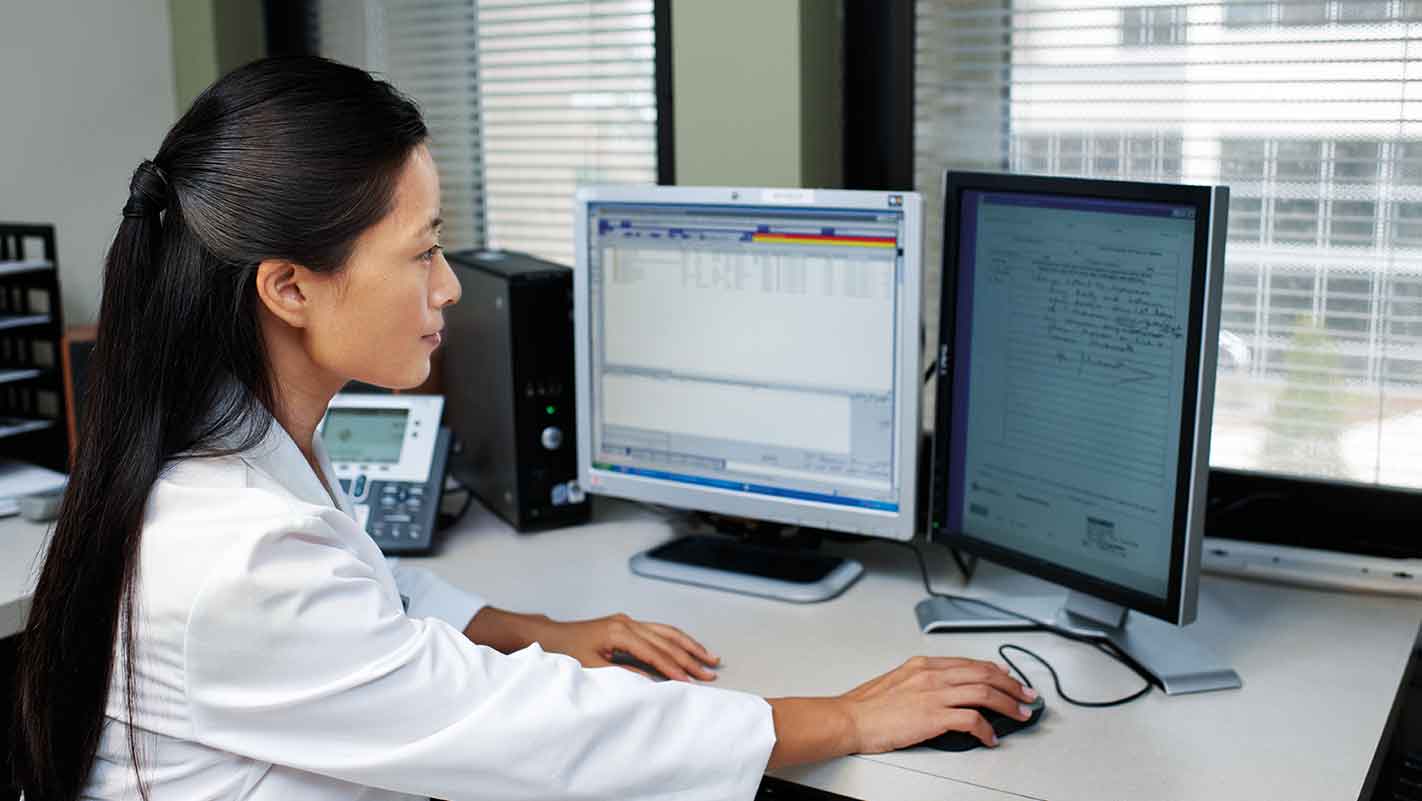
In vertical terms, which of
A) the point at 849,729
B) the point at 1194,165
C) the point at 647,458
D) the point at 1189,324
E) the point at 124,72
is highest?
the point at 124,72

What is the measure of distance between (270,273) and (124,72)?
1.60m

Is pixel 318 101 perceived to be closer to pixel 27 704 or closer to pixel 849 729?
pixel 27 704

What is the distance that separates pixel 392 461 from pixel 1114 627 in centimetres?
98

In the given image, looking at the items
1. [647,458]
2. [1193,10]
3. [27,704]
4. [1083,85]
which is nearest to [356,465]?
[647,458]

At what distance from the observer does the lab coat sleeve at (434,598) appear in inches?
61.4

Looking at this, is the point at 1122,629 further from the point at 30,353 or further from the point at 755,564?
the point at 30,353

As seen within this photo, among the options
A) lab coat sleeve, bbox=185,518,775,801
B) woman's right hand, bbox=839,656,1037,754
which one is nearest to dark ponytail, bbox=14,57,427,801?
lab coat sleeve, bbox=185,518,775,801

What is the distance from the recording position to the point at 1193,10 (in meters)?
1.82

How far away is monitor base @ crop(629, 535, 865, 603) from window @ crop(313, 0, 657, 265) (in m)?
0.73

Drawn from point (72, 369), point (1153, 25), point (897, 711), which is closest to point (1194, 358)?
point (897, 711)

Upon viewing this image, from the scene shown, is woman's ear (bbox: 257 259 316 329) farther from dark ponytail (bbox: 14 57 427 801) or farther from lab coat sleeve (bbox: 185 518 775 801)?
lab coat sleeve (bbox: 185 518 775 801)

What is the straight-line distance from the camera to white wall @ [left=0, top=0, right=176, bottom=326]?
2.35 m

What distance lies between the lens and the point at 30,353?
2203 mm

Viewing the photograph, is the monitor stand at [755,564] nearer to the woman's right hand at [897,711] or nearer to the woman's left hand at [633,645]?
the woman's left hand at [633,645]
